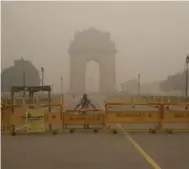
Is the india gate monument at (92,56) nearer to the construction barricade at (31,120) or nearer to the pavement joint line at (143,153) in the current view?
the construction barricade at (31,120)

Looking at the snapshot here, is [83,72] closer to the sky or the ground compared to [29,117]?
closer to the sky

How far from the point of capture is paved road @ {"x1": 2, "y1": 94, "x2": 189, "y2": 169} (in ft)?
26.2

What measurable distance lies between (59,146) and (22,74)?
5146cm

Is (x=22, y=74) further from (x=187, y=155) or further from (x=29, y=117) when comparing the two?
(x=187, y=155)

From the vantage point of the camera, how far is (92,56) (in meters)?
108

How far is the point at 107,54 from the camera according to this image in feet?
344

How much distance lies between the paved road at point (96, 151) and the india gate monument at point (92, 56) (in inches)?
3336

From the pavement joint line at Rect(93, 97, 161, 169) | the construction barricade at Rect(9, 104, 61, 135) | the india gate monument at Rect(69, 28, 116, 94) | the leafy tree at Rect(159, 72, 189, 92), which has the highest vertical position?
the india gate monument at Rect(69, 28, 116, 94)

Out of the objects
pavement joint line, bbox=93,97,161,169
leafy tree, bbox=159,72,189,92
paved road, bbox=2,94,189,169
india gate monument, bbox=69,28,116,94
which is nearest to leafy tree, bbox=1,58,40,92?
leafy tree, bbox=159,72,189,92

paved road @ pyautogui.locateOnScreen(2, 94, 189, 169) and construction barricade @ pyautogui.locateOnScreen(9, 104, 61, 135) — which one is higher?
construction barricade @ pyautogui.locateOnScreen(9, 104, 61, 135)

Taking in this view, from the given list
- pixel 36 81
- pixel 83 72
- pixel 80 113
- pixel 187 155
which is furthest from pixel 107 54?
pixel 187 155

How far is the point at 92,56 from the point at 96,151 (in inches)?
3872

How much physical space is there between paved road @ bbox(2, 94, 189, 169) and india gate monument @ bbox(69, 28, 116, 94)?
8472 centimetres

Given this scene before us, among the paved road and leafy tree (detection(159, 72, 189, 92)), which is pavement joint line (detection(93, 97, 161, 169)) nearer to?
the paved road
